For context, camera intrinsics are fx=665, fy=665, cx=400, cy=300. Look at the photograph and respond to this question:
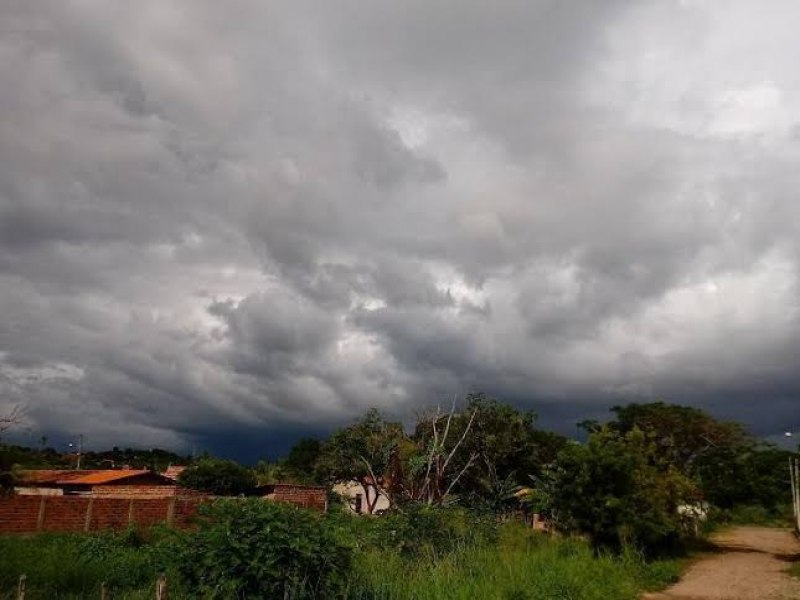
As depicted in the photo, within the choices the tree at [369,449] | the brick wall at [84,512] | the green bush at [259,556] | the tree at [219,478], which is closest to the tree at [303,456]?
the tree at [219,478]

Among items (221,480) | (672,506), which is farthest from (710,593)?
(221,480)

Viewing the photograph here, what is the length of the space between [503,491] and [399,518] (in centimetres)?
1482

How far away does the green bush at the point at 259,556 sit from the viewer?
703 cm

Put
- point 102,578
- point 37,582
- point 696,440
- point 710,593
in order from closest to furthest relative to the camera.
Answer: point 37,582 → point 102,578 → point 710,593 → point 696,440

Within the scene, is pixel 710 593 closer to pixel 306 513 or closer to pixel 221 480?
pixel 306 513

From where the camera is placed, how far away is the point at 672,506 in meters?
19.7

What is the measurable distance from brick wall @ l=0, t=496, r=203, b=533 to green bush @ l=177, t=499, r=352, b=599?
11592 millimetres

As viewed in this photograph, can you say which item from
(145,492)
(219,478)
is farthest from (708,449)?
(219,478)

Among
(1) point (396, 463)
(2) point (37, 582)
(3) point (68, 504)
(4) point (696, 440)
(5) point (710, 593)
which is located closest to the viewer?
(2) point (37, 582)

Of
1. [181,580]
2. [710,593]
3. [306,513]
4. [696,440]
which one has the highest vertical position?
[696,440]

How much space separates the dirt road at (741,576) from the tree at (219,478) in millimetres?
24125

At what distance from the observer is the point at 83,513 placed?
18.9 metres

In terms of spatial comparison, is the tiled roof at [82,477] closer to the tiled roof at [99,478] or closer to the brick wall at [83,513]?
the tiled roof at [99,478]

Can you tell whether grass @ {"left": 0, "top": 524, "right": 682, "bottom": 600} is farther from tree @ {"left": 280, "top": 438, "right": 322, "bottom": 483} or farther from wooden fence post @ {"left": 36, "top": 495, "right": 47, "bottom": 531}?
tree @ {"left": 280, "top": 438, "right": 322, "bottom": 483}
